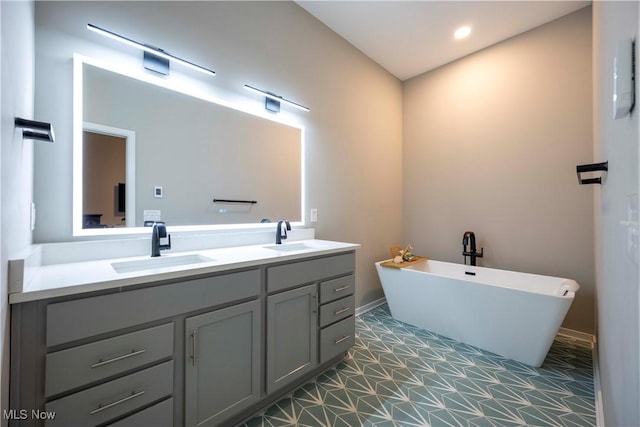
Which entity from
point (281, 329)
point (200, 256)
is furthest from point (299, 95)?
point (281, 329)

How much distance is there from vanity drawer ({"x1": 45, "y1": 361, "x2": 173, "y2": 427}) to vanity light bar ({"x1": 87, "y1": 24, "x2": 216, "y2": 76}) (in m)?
1.73

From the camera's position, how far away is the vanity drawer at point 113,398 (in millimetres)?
945

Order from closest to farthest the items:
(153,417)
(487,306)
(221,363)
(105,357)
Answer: (105,357) < (153,417) < (221,363) < (487,306)

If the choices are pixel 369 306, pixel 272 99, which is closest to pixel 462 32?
pixel 272 99

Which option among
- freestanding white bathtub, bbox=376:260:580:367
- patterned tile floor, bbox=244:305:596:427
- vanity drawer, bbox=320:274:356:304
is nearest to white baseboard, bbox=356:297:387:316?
freestanding white bathtub, bbox=376:260:580:367

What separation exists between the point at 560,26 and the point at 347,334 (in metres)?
3.45

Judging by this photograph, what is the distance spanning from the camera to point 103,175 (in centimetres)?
152

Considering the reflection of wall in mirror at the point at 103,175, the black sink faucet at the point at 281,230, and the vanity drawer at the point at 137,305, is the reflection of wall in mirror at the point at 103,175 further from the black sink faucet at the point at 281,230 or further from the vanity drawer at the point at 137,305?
the black sink faucet at the point at 281,230

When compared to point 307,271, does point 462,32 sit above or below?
above

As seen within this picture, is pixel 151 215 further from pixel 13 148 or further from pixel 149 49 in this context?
pixel 149 49

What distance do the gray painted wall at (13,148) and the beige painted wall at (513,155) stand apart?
3.50 meters

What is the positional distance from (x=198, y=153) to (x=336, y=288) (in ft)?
4.57

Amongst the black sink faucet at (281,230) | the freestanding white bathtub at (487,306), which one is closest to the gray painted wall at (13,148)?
the black sink faucet at (281,230)

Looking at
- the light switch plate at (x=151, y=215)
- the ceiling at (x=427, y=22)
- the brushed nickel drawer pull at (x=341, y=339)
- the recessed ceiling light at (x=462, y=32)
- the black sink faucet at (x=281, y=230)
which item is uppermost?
the ceiling at (x=427, y=22)
